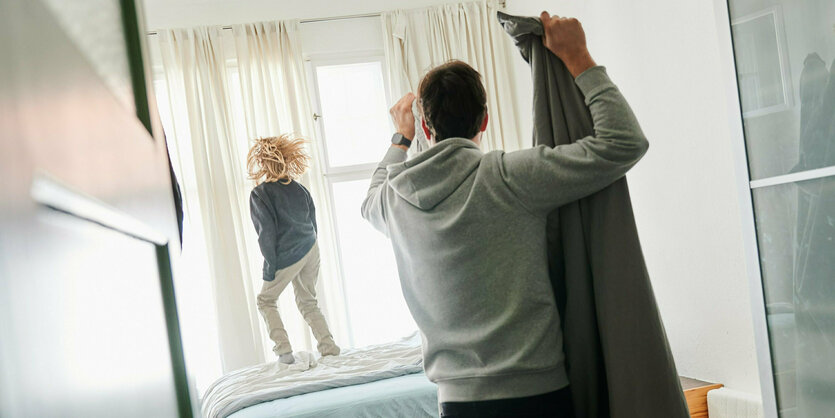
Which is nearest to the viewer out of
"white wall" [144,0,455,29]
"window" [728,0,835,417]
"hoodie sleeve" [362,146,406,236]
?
"hoodie sleeve" [362,146,406,236]

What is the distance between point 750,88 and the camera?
2094 mm

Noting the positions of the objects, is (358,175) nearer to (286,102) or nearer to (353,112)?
(353,112)

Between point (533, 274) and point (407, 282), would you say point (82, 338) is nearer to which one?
point (533, 274)

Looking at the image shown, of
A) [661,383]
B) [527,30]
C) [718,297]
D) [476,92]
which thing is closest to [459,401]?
[661,383]

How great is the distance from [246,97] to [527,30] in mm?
3845

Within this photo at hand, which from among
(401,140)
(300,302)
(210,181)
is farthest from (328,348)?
(401,140)

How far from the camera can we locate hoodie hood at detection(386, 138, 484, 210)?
4.65 ft

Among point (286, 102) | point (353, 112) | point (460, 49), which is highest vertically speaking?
point (460, 49)

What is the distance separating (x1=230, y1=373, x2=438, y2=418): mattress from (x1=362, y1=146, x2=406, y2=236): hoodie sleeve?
121 cm

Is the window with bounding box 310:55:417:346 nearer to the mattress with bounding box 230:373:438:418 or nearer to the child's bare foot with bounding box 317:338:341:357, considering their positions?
the child's bare foot with bounding box 317:338:341:357

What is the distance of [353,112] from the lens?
5.32 meters

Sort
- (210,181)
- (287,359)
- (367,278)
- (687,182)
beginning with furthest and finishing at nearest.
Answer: (367,278) < (210,181) < (287,359) < (687,182)

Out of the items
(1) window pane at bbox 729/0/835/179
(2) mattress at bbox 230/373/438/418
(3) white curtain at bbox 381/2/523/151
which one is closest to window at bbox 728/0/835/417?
(1) window pane at bbox 729/0/835/179

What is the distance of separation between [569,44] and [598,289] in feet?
1.64
